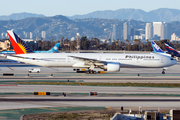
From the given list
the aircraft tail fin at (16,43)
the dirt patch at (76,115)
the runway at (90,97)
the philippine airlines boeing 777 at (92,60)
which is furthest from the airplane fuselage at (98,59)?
the dirt patch at (76,115)

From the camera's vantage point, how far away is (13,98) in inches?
1148

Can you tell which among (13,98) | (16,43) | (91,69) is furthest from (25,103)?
(16,43)

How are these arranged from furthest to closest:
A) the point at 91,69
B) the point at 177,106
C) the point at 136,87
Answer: the point at 91,69
the point at 136,87
the point at 177,106

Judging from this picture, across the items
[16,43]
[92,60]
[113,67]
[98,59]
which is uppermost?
[16,43]

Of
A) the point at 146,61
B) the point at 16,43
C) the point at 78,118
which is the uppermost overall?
the point at 16,43

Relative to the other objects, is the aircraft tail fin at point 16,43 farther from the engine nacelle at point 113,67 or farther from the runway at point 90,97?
the runway at point 90,97

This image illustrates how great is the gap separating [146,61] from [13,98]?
33541mm

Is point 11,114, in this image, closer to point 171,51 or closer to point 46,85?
point 46,85

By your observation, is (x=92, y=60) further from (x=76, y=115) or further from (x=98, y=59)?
(x=76, y=115)

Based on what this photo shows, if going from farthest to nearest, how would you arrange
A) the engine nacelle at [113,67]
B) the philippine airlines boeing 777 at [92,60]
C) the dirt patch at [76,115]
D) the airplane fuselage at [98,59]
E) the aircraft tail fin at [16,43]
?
the aircraft tail fin at [16,43]
the airplane fuselage at [98,59]
the philippine airlines boeing 777 at [92,60]
the engine nacelle at [113,67]
the dirt patch at [76,115]

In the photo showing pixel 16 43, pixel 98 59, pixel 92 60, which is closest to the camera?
pixel 92 60

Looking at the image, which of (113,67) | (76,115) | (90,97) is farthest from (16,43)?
(76,115)

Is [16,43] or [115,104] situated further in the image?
[16,43]

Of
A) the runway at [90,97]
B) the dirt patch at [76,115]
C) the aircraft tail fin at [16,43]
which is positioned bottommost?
the dirt patch at [76,115]
